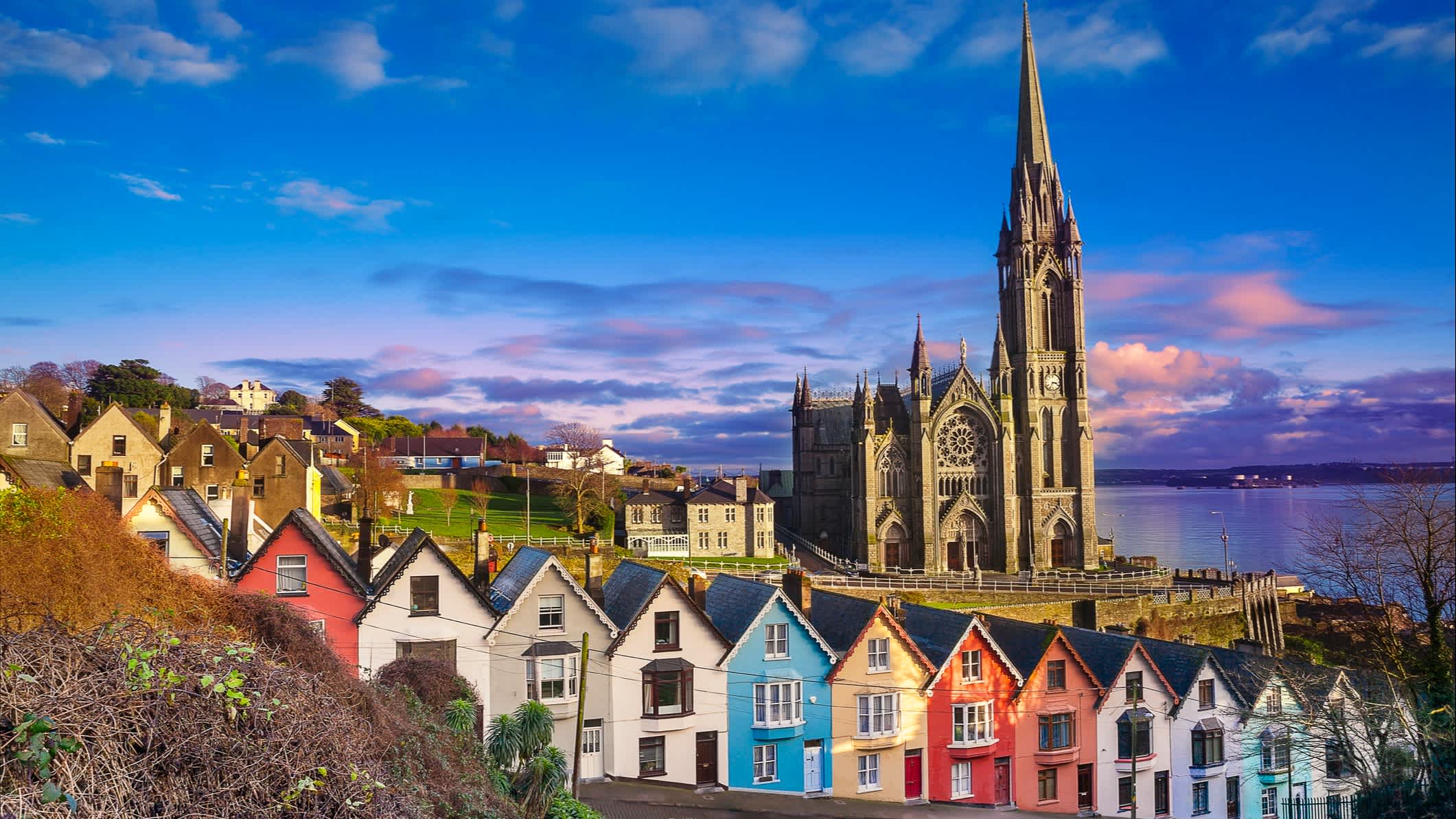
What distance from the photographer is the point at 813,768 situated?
30281 mm

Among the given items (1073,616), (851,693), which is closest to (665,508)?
(1073,616)

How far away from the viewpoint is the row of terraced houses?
91.9ft

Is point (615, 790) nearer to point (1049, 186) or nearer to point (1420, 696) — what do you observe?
point (1420, 696)

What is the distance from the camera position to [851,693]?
30.6 metres

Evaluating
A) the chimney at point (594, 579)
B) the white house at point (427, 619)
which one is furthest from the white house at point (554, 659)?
the chimney at point (594, 579)

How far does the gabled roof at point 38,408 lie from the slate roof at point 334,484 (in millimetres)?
25509

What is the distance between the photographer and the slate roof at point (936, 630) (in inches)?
1249

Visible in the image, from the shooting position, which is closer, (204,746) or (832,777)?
(204,746)

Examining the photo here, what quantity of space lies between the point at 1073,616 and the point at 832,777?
1268 inches

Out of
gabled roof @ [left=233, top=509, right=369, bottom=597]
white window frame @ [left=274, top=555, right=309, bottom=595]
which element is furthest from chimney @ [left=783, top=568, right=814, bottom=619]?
white window frame @ [left=274, top=555, right=309, bottom=595]

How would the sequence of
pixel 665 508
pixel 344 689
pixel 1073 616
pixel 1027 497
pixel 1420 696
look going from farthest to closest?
pixel 1027 497
pixel 665 508
pixel 1073 616
pixel 1420 696
pixel 344 689

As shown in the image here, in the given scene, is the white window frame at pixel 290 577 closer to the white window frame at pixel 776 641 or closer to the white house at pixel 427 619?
the white house at pixel 427 619

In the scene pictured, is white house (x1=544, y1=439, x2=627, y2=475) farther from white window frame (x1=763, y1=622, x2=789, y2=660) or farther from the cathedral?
white window frame (x1=763, y1=622, x2=789, y2=660)

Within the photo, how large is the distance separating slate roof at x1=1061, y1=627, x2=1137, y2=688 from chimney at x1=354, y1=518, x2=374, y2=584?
2293cm
